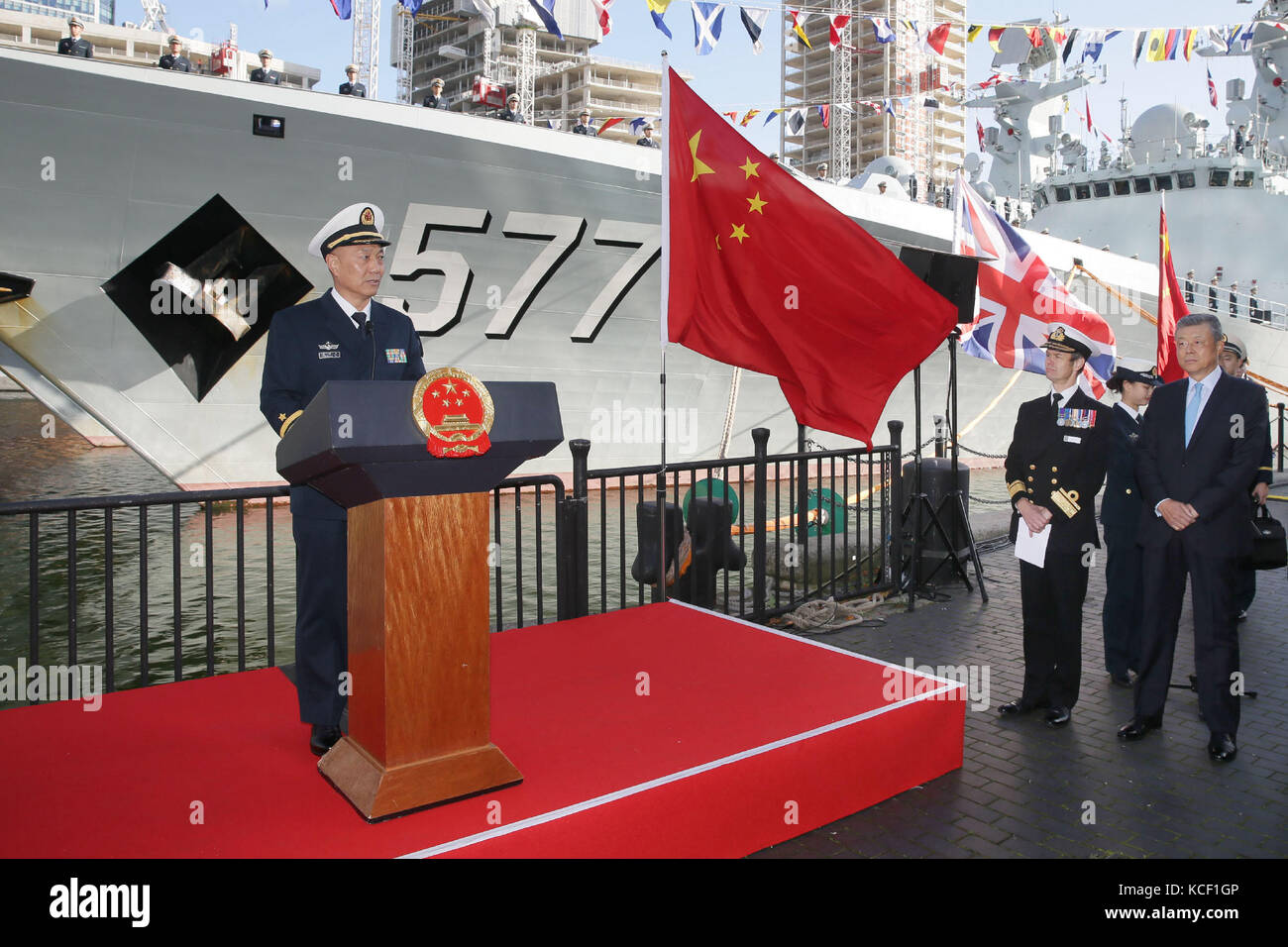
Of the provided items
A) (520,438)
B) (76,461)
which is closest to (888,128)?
(76,461)

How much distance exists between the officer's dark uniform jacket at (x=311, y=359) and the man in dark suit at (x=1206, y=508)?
325cm

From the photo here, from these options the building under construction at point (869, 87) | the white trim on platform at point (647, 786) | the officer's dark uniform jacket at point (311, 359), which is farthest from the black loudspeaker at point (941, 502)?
the building under construction at point (869, 87)

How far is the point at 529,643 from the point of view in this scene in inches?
170

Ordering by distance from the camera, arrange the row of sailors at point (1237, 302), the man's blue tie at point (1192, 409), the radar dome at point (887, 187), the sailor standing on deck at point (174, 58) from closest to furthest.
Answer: the man's blue tie at point (1192, 409), the sailor standing on deck at point (174, 58), the radar dome at point (887, 187), the row of sailors at point (1237, 302)

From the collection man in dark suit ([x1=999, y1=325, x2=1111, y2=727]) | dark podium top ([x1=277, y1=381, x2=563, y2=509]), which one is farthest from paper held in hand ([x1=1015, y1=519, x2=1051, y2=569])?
dark podium top ([x1=277, y1=381, x2=563, y2=509])

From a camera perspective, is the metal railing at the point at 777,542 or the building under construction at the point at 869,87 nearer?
the metal railing at the point at 777,542

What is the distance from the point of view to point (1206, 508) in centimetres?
377

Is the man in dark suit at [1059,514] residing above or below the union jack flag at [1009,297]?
below

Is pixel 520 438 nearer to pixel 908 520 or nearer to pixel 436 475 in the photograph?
pixel 436 475

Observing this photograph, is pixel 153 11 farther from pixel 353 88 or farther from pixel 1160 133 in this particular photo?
pixel 1160 133

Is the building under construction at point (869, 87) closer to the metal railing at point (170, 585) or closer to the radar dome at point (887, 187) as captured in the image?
the radar dome at point (887, 187)

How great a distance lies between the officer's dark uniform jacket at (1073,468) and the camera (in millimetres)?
4160
